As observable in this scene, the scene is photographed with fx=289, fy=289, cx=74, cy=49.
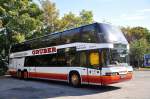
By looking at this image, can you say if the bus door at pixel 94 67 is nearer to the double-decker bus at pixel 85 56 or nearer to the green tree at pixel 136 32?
the double-decker bus at pixel 85 56

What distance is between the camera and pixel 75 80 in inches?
690

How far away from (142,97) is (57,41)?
8708mm

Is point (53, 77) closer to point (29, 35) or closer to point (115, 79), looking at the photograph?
point (115, 79)

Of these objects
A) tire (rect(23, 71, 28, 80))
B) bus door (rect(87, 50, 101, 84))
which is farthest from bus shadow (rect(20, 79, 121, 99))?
tire (rect(23, 71, 28, 80))

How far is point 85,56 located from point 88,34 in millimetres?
1286

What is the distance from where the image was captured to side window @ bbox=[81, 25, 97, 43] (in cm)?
1619

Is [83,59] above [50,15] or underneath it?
underneath

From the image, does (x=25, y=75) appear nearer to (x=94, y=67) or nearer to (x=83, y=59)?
(x=83, y=59)

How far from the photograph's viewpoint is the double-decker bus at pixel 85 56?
1537 centimetres

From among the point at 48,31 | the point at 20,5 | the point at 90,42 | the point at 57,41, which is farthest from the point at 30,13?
the point at 90,42

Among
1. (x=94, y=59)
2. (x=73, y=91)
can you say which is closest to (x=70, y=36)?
(x=94, y=59)

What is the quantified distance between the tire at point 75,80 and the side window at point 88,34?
227 centimetres

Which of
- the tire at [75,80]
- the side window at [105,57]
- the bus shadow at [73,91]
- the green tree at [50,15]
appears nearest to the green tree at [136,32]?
the green tree at [50,15]

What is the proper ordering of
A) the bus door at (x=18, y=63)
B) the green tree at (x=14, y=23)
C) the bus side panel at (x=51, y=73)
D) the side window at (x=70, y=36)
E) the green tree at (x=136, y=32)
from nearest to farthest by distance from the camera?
1. the side window at (x=70, y=36)
2. the bus side panel at (x=51, y=73)
3. the bus door at (x=18, y=63)
4. the green tree at (x=14, y=23)
5. the green tree at (x=136, y=32)
